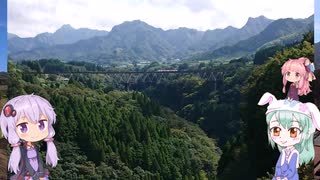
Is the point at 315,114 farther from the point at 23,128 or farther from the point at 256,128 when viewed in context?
the point at 23,128

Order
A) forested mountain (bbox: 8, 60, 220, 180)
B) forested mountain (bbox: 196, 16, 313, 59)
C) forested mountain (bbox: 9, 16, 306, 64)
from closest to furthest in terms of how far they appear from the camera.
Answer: forested mountain (bbox: 8, 60, 220, 180) → forested mountain (bbox: 196, 16, 313, 59) → forested mountain (bbox: 9, 16, 306, 64)

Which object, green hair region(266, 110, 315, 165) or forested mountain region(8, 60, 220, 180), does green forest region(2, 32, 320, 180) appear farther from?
green hair region(266, 110, 315, 165)

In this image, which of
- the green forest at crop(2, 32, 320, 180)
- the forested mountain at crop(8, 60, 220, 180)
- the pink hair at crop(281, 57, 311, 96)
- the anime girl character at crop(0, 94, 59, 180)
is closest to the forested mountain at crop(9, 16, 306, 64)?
the green forest at crop(2, 32, 320, 180)

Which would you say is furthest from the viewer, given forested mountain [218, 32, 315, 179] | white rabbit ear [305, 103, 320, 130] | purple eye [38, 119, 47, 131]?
forested mountain [218, 32, 315, 179]

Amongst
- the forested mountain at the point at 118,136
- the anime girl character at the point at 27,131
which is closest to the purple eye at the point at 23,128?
the anime girl character at the point at 27,131

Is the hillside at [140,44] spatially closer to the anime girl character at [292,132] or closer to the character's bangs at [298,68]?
the character's bangs at [298,68]

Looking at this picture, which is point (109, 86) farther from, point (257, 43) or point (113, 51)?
point (257, 43)
